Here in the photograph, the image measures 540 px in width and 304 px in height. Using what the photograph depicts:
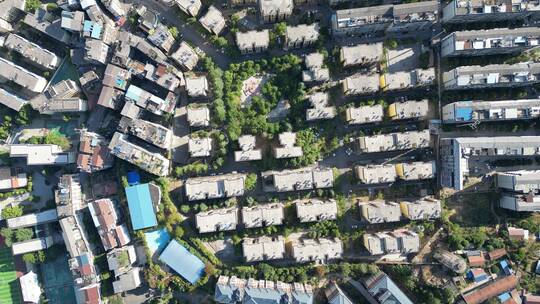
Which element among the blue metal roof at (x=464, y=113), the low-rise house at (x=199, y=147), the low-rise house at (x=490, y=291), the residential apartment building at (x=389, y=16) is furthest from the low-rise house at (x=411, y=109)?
the low-rise house at (x=199, y=147)

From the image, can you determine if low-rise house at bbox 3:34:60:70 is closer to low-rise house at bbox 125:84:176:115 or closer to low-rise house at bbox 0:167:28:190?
low-rise house at bbox 125:84:176:115

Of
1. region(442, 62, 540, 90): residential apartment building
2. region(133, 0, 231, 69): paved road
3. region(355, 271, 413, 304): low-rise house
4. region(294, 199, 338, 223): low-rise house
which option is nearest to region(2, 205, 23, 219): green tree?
region(133, 0, 231, 69): paved road

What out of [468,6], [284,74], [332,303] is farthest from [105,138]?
[468,6]

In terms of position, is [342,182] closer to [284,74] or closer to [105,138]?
[284,74]

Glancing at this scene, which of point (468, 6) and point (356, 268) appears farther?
point (356, 268)

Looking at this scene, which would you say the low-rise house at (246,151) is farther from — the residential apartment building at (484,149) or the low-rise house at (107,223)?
the residential apartment building at (484,149)

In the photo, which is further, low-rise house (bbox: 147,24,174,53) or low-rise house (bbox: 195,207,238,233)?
low-rise house (bbox: 147,24,174,53)

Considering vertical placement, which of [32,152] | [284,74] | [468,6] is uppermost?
[468,6]
